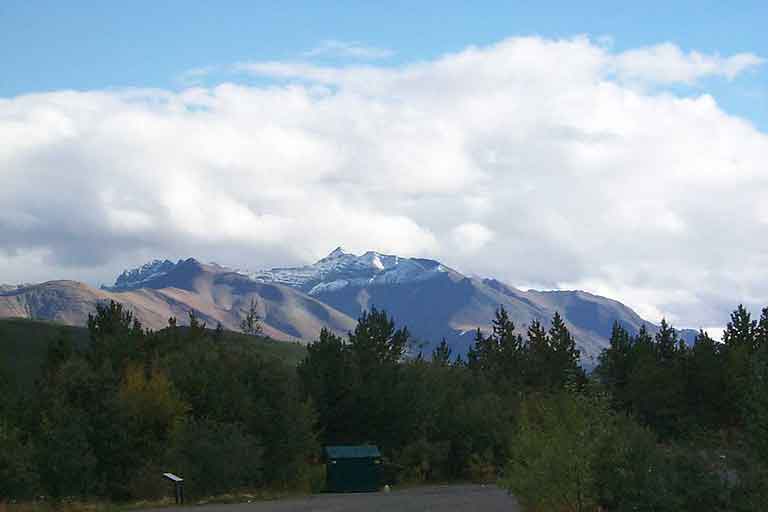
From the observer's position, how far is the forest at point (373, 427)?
76.3ft

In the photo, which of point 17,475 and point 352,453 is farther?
point 352,453

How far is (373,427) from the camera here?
65438mm

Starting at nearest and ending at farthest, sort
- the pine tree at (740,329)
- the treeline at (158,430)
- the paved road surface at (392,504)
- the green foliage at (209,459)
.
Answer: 1. the paved road surface at (392,504)
2. the treeline at (158,430)
3. the green foliage at (209,459)
4. the pine tree at (740,329)

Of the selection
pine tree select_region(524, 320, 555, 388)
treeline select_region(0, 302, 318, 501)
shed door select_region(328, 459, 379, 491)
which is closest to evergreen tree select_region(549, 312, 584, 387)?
pine tree select_region(524, 320, 555, 388)

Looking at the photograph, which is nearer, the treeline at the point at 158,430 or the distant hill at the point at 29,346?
the treeline at the point at 158,430

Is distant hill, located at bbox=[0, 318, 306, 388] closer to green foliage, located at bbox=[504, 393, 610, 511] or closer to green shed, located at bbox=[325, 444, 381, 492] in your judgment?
green shed, located at bbox=[325, 444, 381, 492]

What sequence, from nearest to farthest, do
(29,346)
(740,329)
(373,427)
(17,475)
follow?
(17,475)
(373,427)
(740,329)
(29,346)

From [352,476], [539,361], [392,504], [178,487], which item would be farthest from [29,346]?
[392,504]

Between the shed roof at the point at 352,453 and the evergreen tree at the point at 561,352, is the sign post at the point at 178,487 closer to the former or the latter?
the shed roof at the point at 352,453

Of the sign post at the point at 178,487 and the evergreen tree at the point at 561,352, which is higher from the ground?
the evergreen tree at the point at 561,352

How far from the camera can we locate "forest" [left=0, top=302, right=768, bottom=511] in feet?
76.3

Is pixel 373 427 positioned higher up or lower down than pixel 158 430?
lower down

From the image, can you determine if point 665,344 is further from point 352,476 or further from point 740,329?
point 352,476

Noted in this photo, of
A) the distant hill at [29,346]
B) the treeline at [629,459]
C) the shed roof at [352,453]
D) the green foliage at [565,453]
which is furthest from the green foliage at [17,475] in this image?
the distant hill at [29,346]
